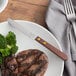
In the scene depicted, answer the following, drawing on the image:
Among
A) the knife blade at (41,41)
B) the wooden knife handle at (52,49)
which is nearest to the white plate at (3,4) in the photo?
the knife blade at (41,41)

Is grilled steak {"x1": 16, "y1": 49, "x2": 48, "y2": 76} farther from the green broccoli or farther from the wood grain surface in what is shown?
the wood grain surface

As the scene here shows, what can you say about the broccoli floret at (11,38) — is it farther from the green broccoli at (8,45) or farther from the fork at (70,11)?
the fork at (70,11)

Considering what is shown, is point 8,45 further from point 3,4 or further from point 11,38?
point 3,4

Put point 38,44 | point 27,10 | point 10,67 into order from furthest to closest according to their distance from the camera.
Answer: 1. point 27,10
2. point 38,44
3. point 10,67

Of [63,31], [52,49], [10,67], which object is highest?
[63,31]

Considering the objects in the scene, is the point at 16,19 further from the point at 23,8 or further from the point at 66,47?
the point at 66,47

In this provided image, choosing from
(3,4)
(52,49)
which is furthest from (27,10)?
(52,49)
